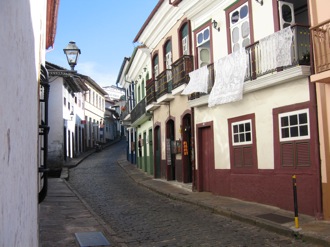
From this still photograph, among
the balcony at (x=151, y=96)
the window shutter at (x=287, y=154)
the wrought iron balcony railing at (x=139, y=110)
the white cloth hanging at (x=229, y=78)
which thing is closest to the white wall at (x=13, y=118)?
the window shutter at (x=287, y=154)

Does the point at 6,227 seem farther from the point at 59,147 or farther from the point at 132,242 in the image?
the point at 59,147

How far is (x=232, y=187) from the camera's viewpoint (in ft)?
36.8

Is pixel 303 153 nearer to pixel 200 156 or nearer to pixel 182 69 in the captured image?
pixel 200 156

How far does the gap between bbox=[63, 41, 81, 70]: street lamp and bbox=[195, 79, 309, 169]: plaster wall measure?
15.7ft

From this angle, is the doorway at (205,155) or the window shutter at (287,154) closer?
the window shutter at (287,154)

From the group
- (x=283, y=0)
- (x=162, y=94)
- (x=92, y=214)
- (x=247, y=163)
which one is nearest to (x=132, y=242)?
(x=92, y=214)

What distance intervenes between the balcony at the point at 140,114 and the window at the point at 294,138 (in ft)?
35.3

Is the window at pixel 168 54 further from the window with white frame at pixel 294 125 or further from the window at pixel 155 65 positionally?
the window with white frame at pixel 294 125

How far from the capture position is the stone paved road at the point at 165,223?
6984 mm

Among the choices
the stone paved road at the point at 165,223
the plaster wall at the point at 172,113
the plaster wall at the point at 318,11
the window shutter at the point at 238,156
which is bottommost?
the stone paved road at the point at 165,223

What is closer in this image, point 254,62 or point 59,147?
point 254,62

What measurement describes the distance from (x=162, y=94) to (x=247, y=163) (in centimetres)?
624

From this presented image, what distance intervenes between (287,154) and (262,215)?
1.60 m

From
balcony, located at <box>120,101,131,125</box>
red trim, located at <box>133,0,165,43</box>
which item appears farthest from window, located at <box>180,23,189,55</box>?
balcony, located at <box>120,101,131,125</box>
